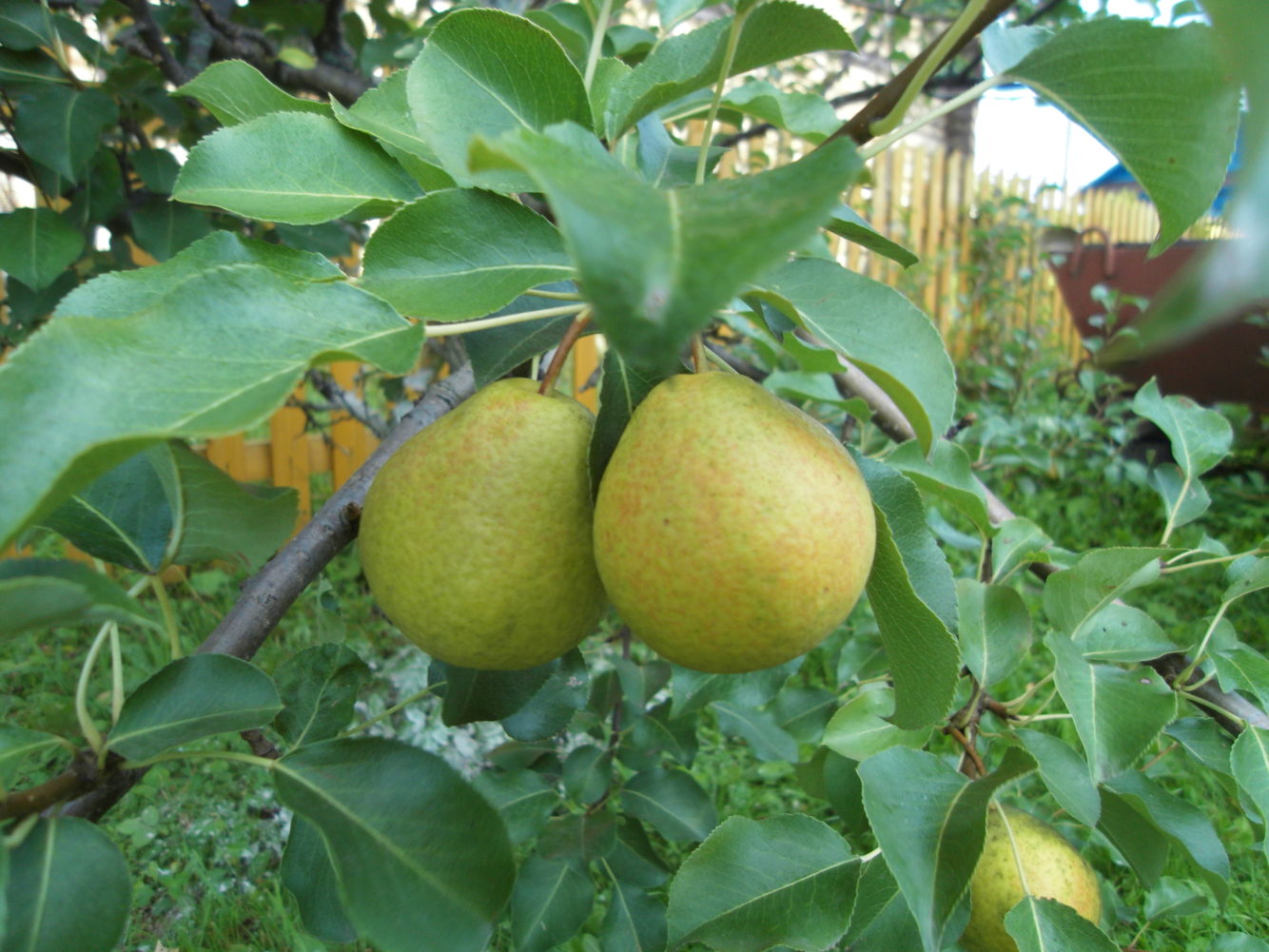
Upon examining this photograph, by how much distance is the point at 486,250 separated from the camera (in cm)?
68

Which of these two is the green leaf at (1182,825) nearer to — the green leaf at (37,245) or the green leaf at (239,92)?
the green leaf at (239,92)

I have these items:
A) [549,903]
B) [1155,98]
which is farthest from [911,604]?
[549,903]

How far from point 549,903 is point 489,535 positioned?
86cm

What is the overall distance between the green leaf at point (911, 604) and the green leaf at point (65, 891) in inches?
23.2

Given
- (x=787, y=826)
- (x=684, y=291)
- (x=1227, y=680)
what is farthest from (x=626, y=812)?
(x=684, y=291)

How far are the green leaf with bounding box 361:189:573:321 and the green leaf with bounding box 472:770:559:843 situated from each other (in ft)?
3.36

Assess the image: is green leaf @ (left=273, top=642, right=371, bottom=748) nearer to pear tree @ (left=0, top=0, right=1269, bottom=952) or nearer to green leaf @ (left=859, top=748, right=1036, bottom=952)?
pear tree @ (left=0, top=0, right=1269, bottom=952)

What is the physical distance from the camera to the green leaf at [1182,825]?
0.97 metres

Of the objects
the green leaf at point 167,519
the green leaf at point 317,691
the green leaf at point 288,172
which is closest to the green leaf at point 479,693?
the green leaf at point 317,691

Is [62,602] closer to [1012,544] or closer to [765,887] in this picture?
[765,887]

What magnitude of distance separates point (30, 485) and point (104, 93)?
1.51m

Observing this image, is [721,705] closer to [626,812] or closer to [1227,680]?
[626,812]

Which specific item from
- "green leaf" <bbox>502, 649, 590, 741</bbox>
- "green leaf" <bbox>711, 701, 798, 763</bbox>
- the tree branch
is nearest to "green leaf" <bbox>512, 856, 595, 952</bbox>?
"green leaf" <bbox>502, 649, 590, 741</bbox>

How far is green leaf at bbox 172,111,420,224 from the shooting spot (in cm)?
Result: 74
